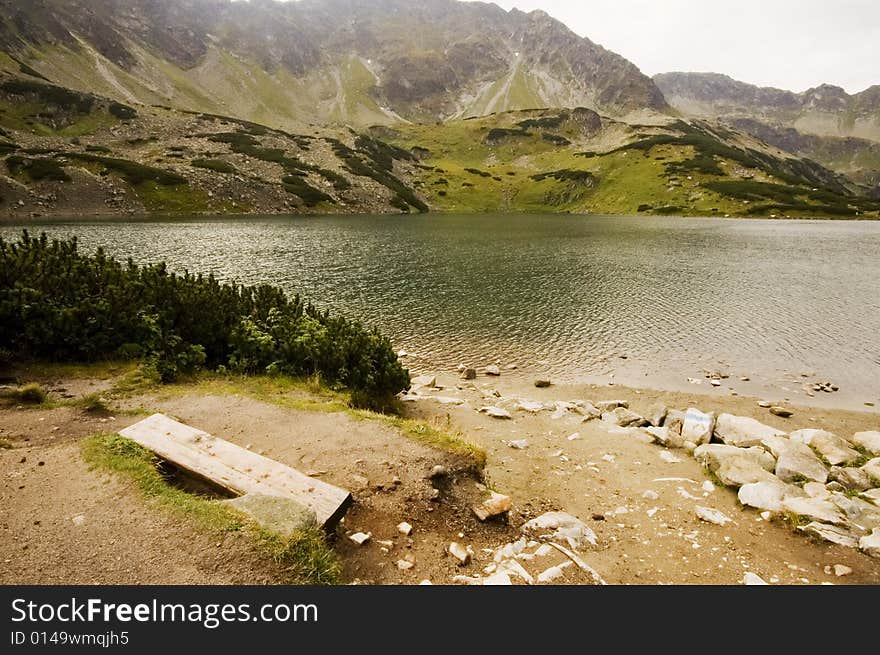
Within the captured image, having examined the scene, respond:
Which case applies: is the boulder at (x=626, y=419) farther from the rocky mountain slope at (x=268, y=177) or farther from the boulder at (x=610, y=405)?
the rocky mountain slope at (x=268, y=177)

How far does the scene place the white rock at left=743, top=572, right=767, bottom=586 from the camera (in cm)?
842

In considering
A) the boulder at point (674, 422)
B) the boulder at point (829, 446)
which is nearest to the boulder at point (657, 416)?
the boulder at point (674, 422)

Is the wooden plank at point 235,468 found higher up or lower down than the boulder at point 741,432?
higher up

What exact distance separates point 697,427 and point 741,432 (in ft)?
4.90

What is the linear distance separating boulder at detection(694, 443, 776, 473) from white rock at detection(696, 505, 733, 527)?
2.67 meters

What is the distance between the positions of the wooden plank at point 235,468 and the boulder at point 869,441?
17.8 meters

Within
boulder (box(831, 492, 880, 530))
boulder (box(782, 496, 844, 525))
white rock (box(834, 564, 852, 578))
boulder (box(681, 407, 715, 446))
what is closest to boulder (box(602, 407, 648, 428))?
boulder (box(681, 407, 715, 446))

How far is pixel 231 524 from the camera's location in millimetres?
6977

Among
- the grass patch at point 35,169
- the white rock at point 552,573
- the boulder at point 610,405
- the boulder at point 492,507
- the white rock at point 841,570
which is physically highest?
the grass patch at point 35,169

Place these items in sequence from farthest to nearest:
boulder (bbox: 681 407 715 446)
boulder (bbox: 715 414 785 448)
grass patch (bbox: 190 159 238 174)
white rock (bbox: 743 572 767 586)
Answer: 1. grass patch (bbox: 190 159 238 174)
2. boulder (bbox: 681 407 715 446)
3. boulder (bbox: 715 414 785 448)
4. white rock (bbox: 743 572 767 586)

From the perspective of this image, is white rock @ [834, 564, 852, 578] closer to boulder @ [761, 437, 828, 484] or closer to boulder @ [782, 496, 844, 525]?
boulder @ [782, 496, 844, 525]

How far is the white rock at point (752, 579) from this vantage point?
8.42 meters
